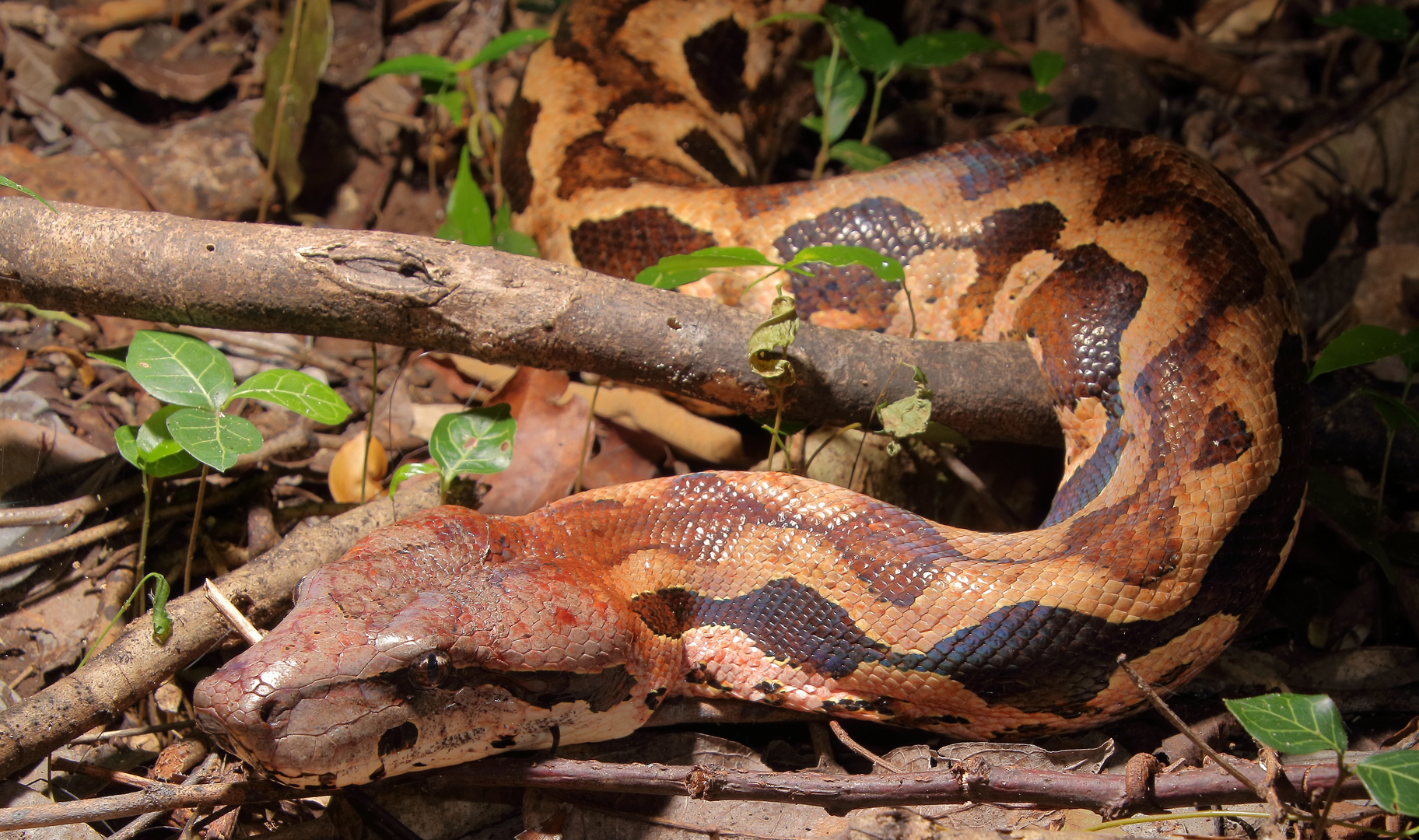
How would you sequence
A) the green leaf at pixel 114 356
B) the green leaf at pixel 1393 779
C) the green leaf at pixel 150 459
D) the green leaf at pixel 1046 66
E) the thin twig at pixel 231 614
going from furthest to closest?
the green leaf at pixel 1046 66 < the green leaf at pixel 114 356 < the green leaf at pixel 150 459 < the thin twig at pixel 231 614 < the green leaf at pixel 1393 779

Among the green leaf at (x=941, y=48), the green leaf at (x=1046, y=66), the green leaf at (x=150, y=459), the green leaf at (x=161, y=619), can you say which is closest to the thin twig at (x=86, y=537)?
the green leaf at (x=150, y=459)

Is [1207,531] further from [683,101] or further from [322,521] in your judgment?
[683,101]

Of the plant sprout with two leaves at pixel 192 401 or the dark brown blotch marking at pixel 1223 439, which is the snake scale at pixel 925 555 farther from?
the plant sprout with two leaves at pixel 192 401

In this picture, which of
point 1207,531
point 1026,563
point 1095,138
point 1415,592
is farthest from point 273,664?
point 1415,592

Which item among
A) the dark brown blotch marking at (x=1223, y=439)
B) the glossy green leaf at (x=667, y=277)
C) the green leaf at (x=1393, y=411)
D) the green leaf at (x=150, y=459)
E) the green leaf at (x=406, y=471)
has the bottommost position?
the green leaf at (x=406, y=471)

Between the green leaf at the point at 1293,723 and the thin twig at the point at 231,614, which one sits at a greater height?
the green leaf at the point at 1293,723

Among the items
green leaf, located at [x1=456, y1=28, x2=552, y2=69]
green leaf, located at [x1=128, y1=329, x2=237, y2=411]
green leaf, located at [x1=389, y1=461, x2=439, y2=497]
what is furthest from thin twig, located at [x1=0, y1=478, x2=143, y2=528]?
green leaf, located at [x1=456, y1=28, x2=552, y2=69]
